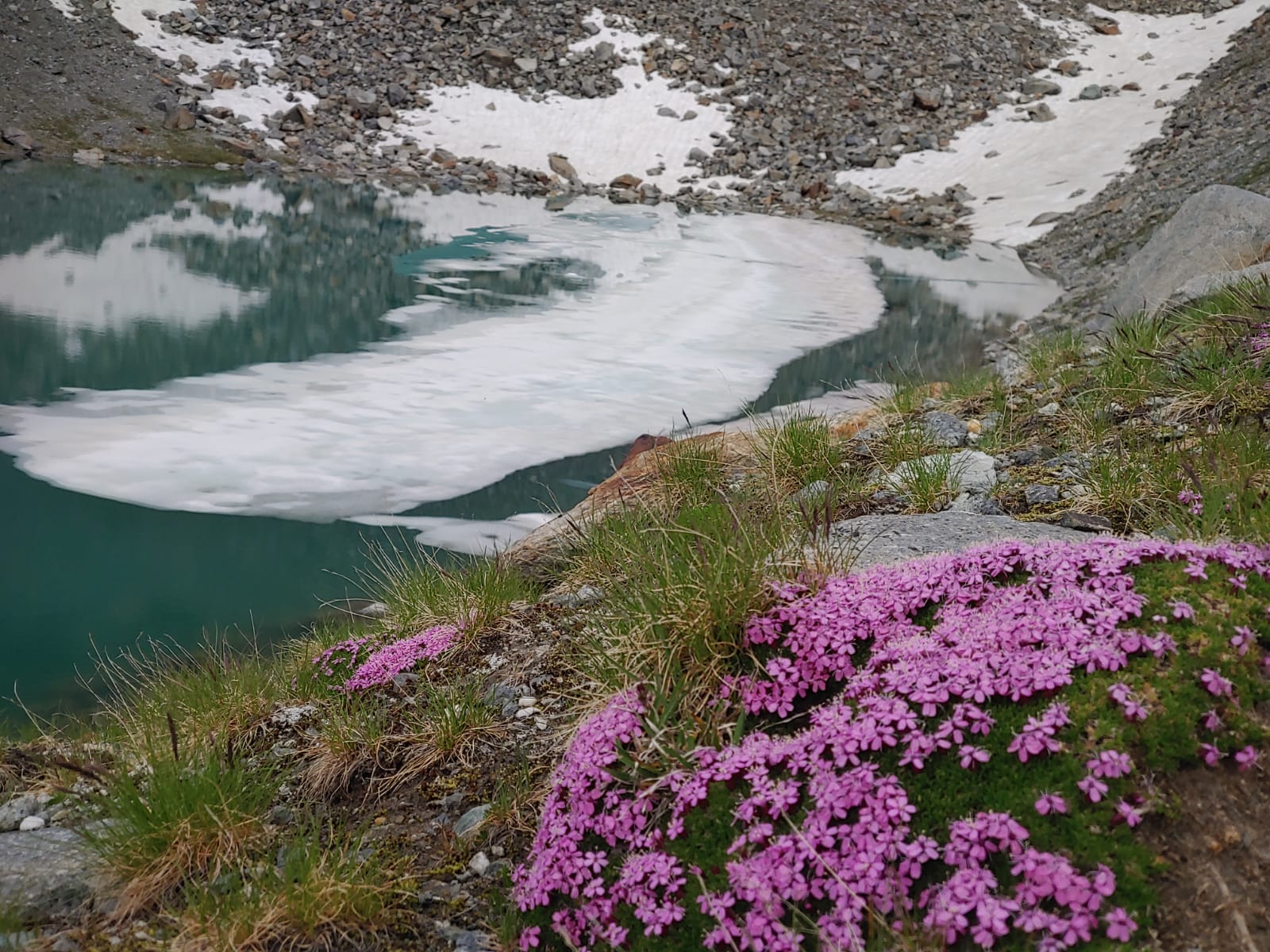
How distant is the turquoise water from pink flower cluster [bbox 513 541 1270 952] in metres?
6.86

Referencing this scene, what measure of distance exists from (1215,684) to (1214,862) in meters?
0.59

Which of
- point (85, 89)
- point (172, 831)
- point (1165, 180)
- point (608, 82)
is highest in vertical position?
point (608, 82)

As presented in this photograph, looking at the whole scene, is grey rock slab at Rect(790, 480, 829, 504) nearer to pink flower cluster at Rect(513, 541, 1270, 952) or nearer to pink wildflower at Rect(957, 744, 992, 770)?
pink flower cluster at Rect(513, 541, 1270, 952)

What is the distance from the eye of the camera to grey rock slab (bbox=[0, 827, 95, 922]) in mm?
4191

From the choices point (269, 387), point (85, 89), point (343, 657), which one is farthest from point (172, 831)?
point (85, 89)

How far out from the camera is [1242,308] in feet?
26.7

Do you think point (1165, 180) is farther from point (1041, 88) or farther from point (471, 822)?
point (471, 822)

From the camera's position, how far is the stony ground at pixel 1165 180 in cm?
2653

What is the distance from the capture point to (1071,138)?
44.2m

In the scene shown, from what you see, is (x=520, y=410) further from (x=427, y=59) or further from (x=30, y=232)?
(x=427, y=59)

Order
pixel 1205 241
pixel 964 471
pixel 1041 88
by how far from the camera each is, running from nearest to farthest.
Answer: pixel 964 471
pixel 1205 241
pixel 1041 88

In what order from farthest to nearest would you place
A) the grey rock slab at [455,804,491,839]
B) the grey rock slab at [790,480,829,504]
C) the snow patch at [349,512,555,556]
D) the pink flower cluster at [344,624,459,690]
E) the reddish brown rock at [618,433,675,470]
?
the snow patch at [349,512,555,556] → the reddish brown rock at [618,433,675,470] → the grey rock slab at [790,480,829,504] → the pink flower cluster at [344,624,459,690] → the grey rock slab at [455,804,491,839]

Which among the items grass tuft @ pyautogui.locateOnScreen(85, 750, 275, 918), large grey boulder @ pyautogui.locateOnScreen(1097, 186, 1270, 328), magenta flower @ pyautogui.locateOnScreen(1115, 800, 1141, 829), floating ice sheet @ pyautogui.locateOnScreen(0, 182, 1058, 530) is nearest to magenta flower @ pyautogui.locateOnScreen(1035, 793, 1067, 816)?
magenta flower @ pyautogui.locateOnScreen(1115, 800, 1141, 829)

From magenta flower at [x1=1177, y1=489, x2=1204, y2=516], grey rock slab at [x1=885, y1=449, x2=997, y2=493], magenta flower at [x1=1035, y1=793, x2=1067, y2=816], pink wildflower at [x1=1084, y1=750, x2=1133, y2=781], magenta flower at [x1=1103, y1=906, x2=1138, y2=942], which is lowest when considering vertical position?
grey rock slab at [x1=885, y1=449, x2=997, y2=493]
